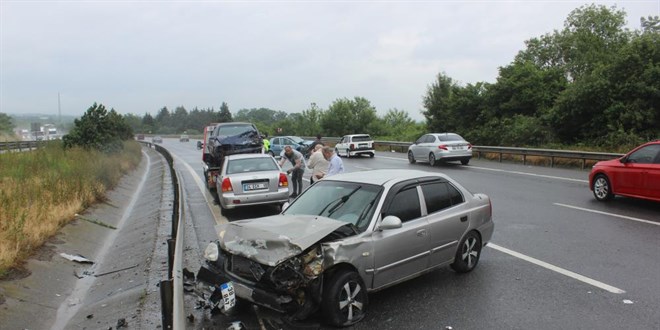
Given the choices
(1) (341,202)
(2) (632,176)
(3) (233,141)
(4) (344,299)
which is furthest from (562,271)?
(3) (233,141)

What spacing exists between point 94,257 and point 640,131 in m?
22.5

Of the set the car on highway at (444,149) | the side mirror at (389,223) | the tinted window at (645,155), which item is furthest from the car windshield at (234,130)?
the side mirror at (389,223)

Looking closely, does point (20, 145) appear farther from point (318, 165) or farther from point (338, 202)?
point (338, 202)

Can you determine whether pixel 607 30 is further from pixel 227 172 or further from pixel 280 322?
pixel 280 322

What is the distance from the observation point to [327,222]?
5.16m

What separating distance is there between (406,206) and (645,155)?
25.2 feet

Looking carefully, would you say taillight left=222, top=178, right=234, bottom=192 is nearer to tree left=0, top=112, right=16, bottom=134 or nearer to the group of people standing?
the group of people standing

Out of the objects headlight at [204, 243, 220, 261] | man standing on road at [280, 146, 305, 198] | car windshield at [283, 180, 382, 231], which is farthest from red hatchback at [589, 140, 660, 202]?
headlight at [204, 243, 220, 261]

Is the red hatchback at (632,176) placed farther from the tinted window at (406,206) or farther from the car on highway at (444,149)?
the car on highway at (444,149)

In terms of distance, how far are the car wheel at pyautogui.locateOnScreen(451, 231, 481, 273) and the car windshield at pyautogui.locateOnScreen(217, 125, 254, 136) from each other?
12.2 meters

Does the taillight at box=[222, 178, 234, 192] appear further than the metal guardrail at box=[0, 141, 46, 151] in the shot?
No

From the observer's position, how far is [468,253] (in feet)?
21.1

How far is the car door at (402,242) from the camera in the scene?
201 inches

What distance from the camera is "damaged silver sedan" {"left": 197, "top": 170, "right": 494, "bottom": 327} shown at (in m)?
4.55
